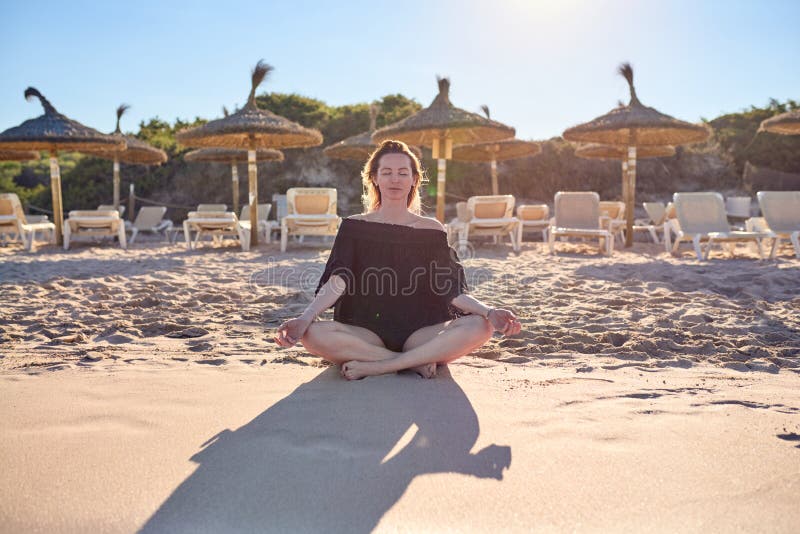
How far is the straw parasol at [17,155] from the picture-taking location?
11.9 m

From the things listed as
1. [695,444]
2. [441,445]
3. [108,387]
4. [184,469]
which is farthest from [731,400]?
[108,387]

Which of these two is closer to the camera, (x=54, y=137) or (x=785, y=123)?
(x=54, y=137)

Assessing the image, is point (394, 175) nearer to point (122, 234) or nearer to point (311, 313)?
point (311, 313)

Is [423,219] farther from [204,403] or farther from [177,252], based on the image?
[177,252]

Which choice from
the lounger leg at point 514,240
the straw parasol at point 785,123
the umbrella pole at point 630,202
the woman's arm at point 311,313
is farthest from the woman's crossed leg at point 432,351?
the straw parasol at point 785,123

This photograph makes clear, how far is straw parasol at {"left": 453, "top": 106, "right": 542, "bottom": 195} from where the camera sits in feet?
40.3

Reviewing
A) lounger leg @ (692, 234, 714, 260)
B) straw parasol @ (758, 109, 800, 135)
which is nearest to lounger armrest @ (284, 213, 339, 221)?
lounger leg @ (692, 234, 714, 260)

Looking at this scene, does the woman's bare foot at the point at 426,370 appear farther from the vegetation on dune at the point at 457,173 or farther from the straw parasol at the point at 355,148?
the vegetation on dune at the point at 457,173

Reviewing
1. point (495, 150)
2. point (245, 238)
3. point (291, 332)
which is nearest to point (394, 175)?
point (291, 332)

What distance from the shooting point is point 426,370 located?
226 centimetres

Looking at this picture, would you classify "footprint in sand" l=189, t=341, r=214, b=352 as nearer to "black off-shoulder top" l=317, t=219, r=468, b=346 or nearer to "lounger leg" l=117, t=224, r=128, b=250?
"black off-shoulder top" l=317, t=219, r=468, b=346

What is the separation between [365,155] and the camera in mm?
12281

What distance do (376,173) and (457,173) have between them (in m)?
14.7

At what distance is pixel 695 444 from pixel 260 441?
1214 millimetres
